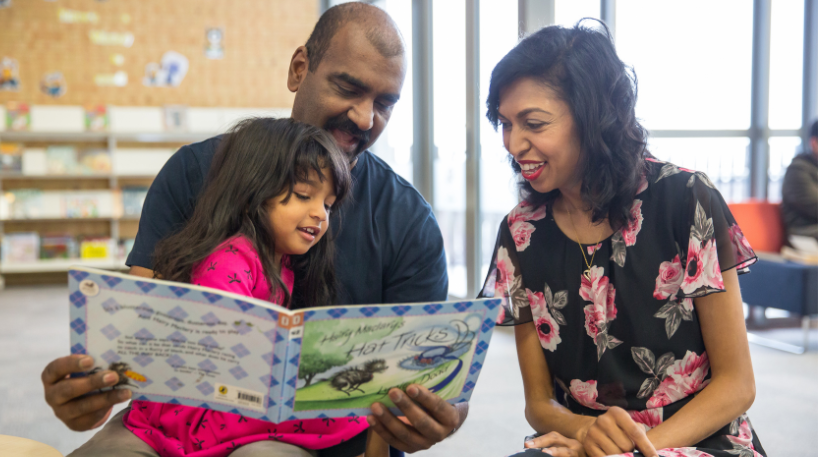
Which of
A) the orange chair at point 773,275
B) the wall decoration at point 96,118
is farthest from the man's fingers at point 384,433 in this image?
the wall decoration at point 96,118

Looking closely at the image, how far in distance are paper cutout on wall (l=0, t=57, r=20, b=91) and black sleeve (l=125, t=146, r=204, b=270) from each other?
667 cm

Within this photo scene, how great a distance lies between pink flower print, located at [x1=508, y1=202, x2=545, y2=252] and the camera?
1383 mm

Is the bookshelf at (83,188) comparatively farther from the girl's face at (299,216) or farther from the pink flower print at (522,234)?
the pink flower print at (522,234)

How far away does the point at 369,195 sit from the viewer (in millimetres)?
1642

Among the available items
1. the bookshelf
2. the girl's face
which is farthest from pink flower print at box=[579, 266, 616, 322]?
the bookshelf

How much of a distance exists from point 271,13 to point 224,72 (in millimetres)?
902

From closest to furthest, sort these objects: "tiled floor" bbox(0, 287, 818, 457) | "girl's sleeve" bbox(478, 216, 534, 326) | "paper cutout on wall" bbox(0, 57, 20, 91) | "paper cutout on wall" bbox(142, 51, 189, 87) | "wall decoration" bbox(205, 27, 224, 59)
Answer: "girl's sleeve" bbox(478, 216, 534, 326)
"tiled floor" bbox(0, 287, 818, 457)
"paper cutout on wall" bbox(0, 57, 20, 91)
"paper cutout on wall" bbox(142, 51, 189, 87)
"wall decoration" bbox(205, 27, 224, 59)

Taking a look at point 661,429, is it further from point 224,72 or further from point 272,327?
point 224,72

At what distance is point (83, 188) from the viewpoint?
7.21 meters

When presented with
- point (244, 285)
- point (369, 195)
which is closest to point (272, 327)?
point (244, 285)

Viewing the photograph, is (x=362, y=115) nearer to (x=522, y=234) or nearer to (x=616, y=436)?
(x=522, y=234)

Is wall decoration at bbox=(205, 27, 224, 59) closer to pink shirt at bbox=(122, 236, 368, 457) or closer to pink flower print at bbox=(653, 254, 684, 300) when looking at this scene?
A: pink shirt at bbox=(122, 236, 368, 457)

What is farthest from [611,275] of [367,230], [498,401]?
[498,401]

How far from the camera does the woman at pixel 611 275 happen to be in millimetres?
1161
